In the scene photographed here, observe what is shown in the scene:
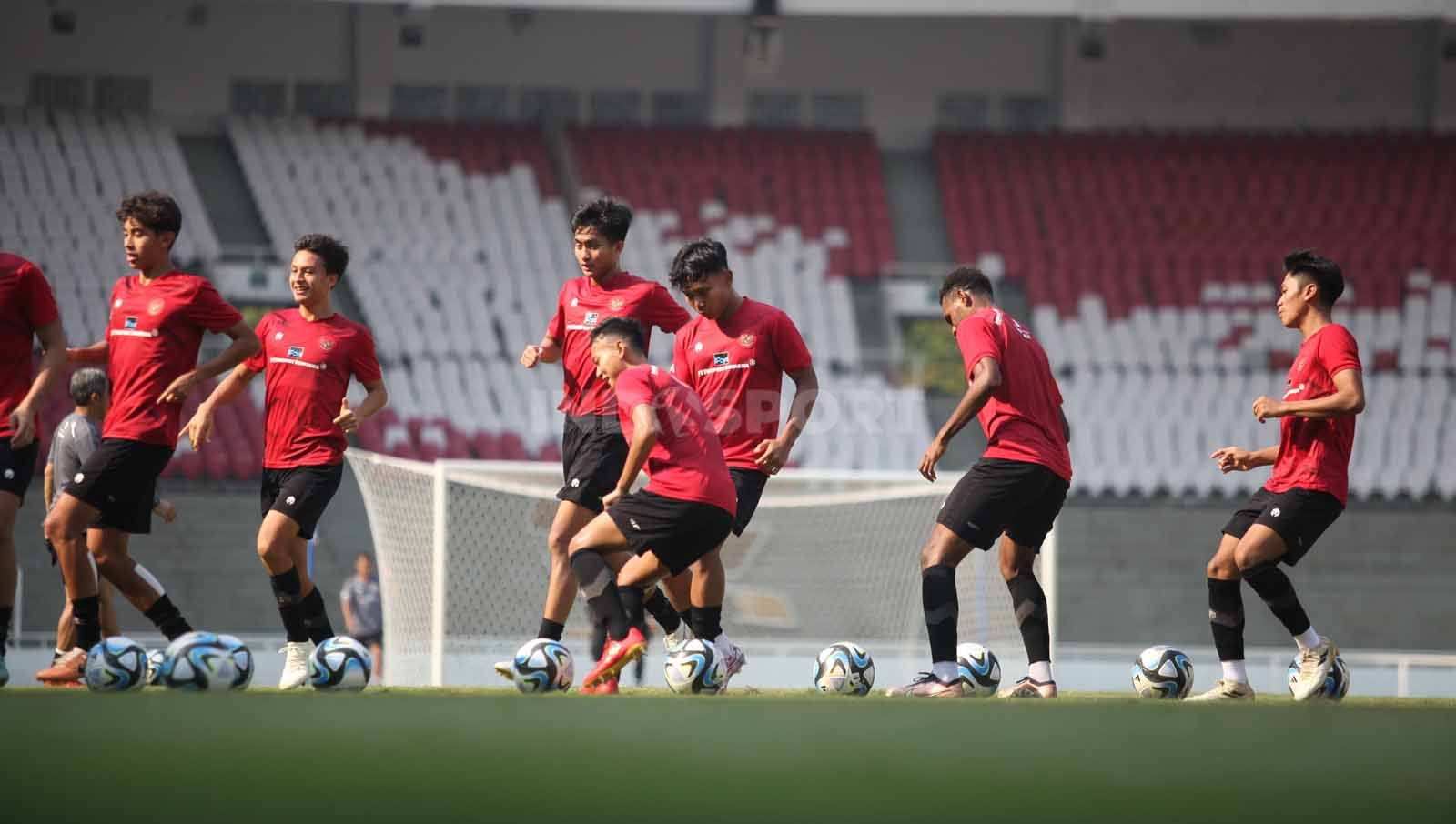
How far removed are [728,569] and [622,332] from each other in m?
6.94

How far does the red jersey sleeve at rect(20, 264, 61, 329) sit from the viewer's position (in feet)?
23.2

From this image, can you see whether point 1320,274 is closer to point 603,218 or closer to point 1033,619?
point 1033,619

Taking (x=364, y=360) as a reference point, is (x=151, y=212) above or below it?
above

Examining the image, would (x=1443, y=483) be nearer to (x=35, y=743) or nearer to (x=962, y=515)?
(x=962, y=515)

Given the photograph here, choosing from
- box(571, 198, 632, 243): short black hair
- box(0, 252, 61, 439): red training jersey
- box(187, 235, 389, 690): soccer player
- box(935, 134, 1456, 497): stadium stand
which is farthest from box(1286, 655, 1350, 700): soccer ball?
box(935, 134, 1456, 497): stadium stand

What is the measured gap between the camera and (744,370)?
25.0 feet

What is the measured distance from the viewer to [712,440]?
22.7ft

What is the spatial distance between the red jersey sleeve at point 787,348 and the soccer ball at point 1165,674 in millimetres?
2019

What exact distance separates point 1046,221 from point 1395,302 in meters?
5.09

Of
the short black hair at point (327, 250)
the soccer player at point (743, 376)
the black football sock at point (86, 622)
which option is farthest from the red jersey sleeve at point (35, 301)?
the soccer player at point (743, 376)

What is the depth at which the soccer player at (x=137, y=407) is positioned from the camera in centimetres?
704

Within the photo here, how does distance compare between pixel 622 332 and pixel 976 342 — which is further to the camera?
pixel 976 342

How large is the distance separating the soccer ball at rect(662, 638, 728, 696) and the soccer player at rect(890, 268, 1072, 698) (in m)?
0.90

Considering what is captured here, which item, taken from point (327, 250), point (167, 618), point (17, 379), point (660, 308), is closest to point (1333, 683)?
point (660, 308)
